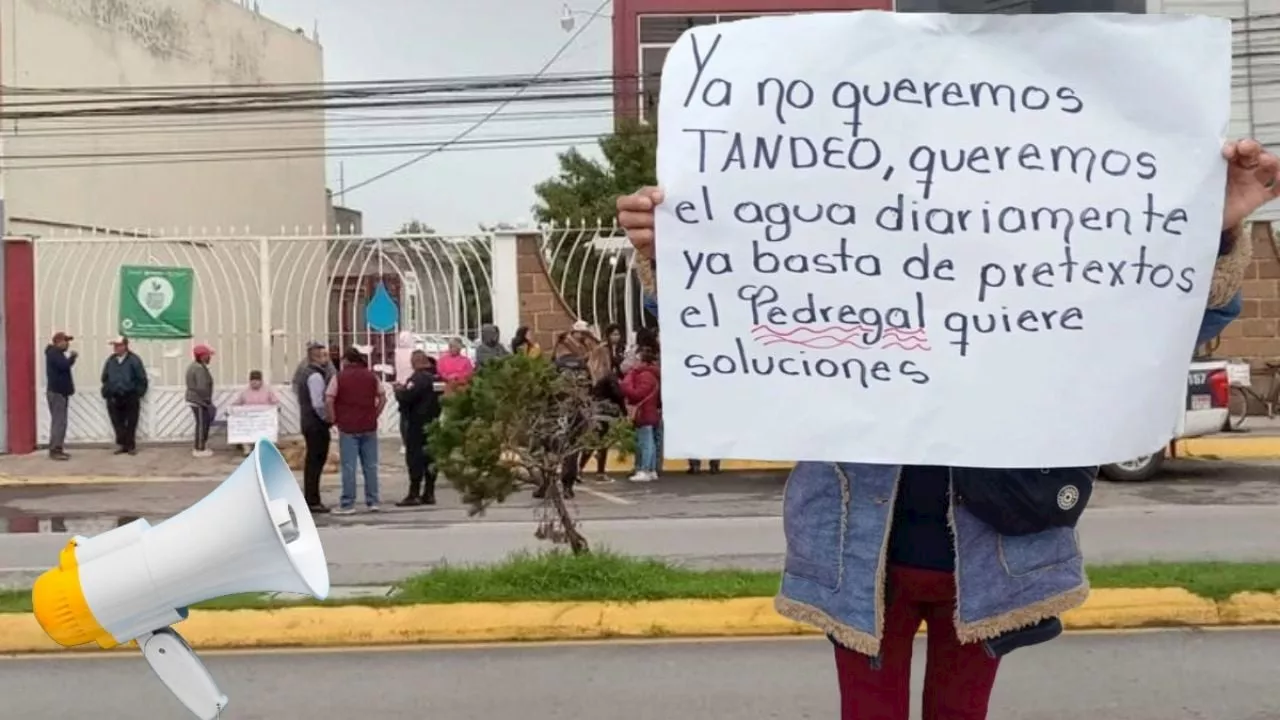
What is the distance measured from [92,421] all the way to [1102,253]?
18665mm

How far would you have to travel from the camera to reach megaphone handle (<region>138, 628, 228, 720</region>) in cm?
294

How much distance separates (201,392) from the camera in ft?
61.0

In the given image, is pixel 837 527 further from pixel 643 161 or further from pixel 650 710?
pixel 643 161

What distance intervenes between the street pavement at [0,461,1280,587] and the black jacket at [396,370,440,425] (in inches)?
36.9

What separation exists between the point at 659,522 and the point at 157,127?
84.7 ft

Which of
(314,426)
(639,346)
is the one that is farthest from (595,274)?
(314,426)

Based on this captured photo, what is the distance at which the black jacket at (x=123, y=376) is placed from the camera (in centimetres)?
1853

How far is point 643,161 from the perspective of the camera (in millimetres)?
28984

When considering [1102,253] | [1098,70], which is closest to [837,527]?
[1102,253]

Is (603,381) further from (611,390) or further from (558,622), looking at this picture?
(558,622)

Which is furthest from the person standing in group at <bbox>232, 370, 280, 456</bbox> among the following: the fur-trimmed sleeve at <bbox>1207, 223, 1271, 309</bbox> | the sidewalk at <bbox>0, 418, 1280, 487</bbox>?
the fur-trimmed sleeve at <bbox>1207, 223, 1271, 309</bbox>

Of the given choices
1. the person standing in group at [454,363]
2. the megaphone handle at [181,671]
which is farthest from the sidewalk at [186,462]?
the megaphone handle at [181,671]

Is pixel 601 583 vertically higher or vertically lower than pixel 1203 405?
lower

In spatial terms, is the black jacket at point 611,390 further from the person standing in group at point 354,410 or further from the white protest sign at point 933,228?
the white protest sign at point 933,228
